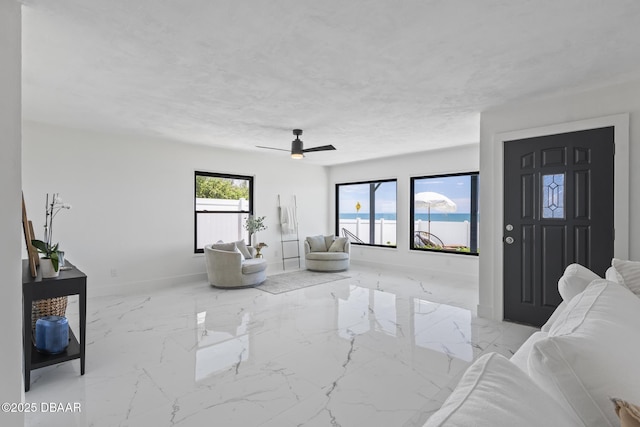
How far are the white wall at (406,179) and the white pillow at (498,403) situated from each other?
5.59m

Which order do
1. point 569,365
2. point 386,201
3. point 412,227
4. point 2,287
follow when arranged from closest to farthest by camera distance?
point 569,365 < point 2,287 < point 412,227 < point 386,201

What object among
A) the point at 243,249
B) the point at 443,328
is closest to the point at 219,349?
the point at 443,328

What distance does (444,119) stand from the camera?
4.21m

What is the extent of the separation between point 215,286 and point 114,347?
2.37 m

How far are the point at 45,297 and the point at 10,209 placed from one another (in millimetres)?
966

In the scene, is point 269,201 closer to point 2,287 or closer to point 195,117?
point 195,117

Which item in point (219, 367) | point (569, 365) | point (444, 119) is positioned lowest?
point (219, 367)

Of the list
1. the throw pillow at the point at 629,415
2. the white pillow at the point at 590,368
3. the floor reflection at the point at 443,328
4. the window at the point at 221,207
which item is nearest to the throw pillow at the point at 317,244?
the window at the point at 221,207

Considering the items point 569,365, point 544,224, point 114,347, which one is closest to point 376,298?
point 544,224

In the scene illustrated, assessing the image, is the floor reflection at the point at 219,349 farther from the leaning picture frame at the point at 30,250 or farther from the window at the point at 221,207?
the window at the point at 221,207

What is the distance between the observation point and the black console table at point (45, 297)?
2.28 m

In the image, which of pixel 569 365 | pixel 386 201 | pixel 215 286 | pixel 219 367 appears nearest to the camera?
pixel 569 365

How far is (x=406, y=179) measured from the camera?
686cm

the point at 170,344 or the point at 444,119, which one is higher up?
the point at 444,119
